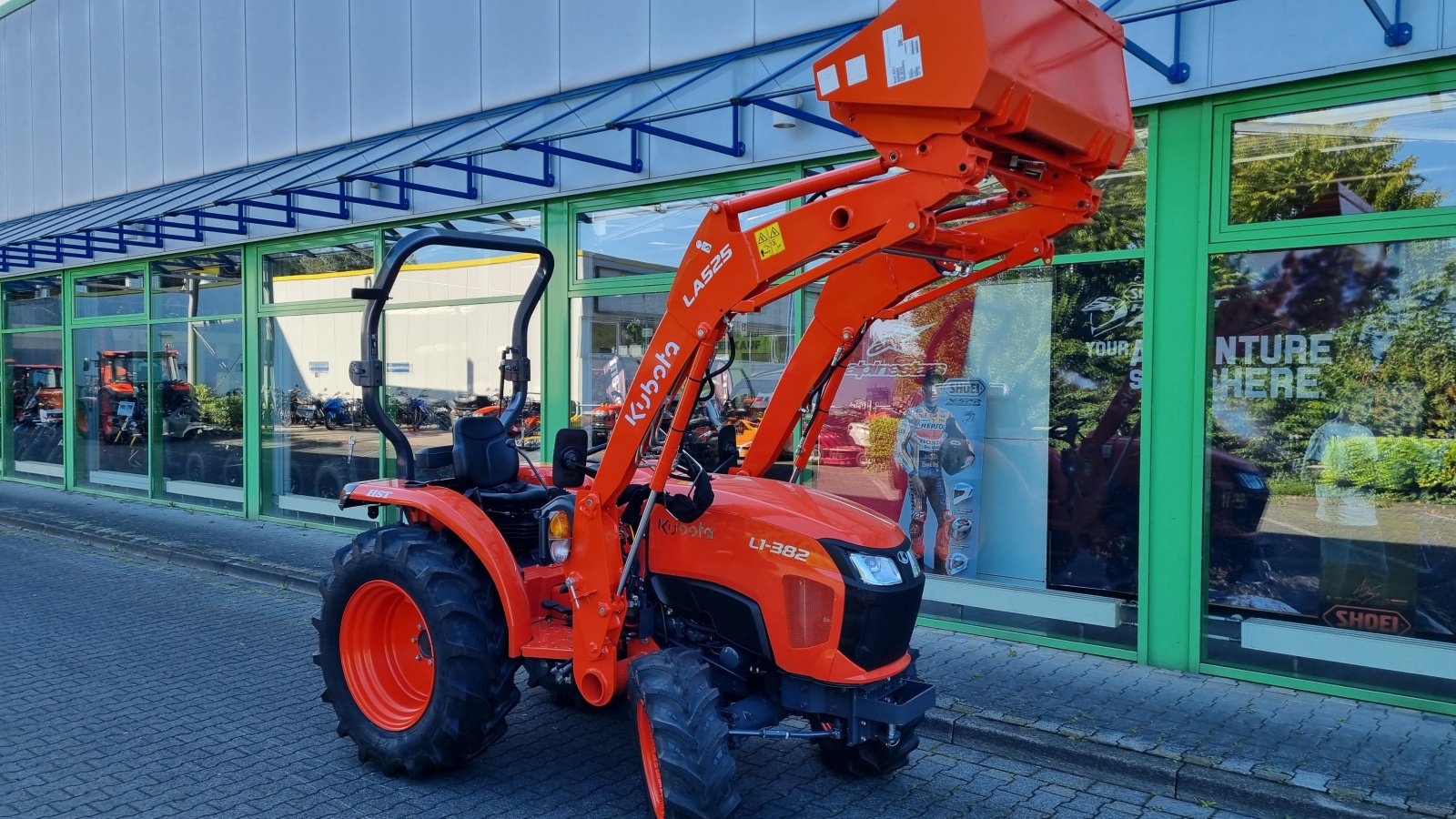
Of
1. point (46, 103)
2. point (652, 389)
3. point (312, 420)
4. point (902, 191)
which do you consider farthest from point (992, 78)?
point (46, 103)

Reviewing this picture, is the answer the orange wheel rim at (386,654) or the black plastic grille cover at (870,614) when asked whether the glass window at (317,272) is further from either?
the black plastic grille cover at (870,614)

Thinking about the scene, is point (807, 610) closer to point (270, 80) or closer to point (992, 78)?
point (992, 78)

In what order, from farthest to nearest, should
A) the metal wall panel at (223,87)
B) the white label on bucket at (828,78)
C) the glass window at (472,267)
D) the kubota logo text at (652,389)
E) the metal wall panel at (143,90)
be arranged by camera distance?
1. the metal wall panel at (143,90)
2. the metal wall panel at (223,87)
3. the glass window at (472,267)
4. the kubota logo text at (652,389)
5. the white label on bucket at (828,78)

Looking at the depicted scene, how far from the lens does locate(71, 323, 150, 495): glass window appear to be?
45.7 feet

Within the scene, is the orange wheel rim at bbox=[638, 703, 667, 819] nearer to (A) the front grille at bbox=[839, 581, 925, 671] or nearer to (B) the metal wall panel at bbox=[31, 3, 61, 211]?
(A) the front grille at bbox=[839, 581, 925, 671]

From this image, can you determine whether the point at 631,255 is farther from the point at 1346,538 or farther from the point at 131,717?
the point at 1346,538

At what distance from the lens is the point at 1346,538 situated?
594cm

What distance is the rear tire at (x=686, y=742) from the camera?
11.7 feet

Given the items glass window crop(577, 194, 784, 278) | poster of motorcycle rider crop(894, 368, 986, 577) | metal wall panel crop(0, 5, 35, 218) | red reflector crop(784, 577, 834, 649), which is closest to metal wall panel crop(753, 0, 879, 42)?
glass window crop(577, 194, 784, 278)

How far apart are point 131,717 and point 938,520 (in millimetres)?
5169

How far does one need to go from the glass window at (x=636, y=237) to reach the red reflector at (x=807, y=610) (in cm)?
504

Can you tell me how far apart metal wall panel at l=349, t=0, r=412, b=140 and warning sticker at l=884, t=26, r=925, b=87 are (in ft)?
27.9

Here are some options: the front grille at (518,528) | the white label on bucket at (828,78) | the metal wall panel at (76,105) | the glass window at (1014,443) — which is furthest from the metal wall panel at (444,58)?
the metal wall panel at (76,105)

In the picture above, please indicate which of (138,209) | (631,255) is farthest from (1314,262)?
(138,209)
